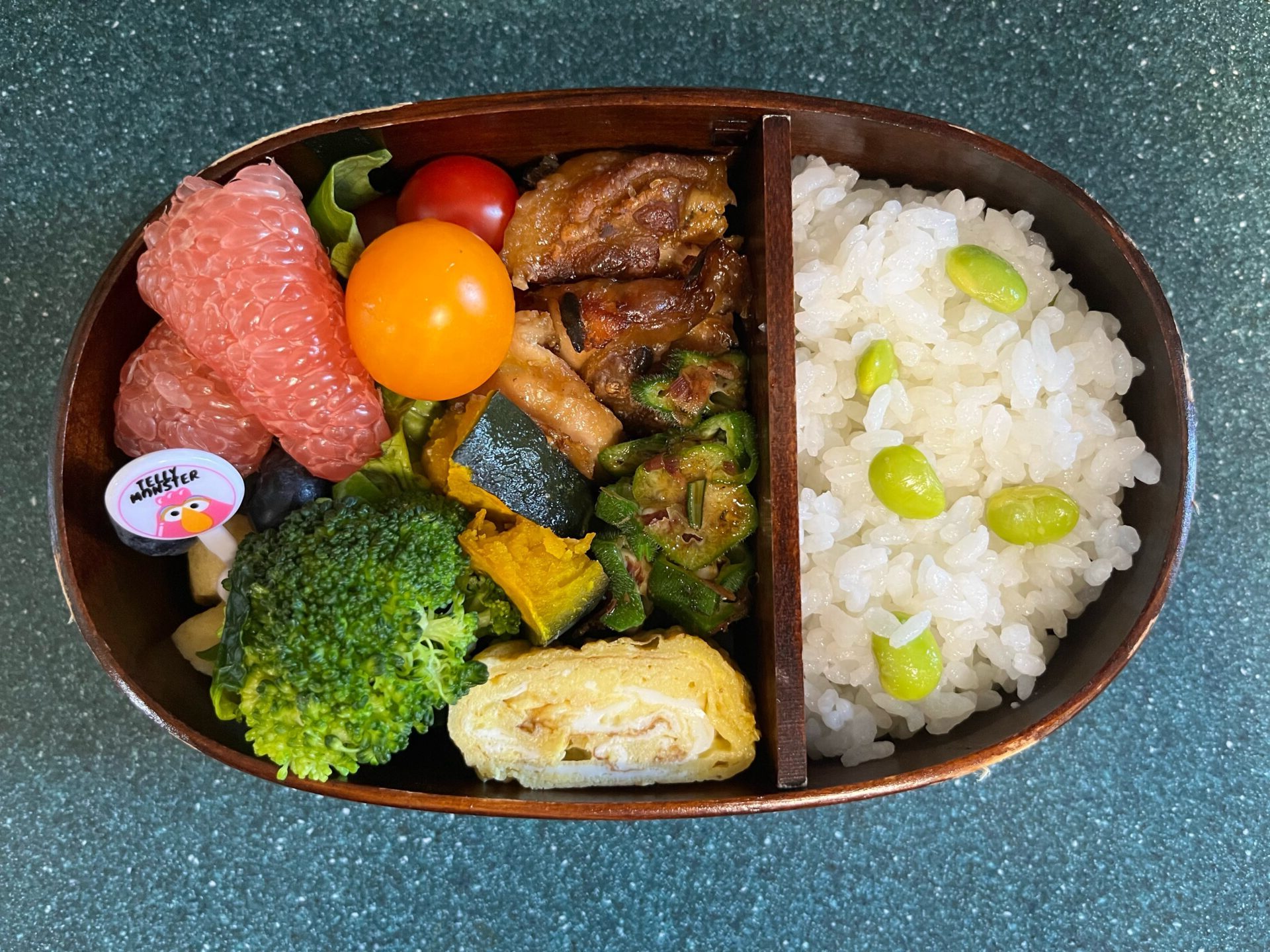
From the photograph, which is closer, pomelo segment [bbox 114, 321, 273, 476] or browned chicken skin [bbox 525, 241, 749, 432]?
pomelo segment [bbox 114, 321, 273, 476]

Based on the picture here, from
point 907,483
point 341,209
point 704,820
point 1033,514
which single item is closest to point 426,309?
point 341,209

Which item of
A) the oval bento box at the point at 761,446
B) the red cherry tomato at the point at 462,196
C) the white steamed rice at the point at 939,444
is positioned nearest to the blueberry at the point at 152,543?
the oval bento box at the point at 761,446

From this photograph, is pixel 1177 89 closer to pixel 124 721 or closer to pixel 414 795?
pixel 414 795

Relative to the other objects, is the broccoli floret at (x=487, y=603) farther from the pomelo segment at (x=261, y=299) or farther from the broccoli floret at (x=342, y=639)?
→ the pomelo segment at (x=261, y=299)

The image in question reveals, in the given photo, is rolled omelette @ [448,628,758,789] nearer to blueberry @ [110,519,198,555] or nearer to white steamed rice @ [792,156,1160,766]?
white steamed rice @ [792,156,1160,766]

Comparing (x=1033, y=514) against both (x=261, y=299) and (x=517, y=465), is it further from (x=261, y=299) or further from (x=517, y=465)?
(x=261, y=299)

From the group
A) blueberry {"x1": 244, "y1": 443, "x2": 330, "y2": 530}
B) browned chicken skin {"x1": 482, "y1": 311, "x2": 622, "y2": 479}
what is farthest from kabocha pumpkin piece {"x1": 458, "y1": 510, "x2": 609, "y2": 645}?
blueberry {"x1": 244, "y1": 443, "x2": 330, "y2": 530}
